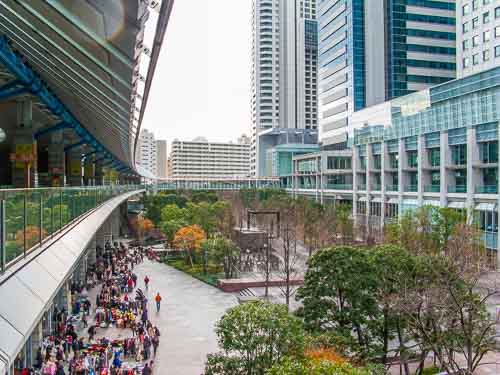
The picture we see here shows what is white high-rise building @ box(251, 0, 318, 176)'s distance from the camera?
118 metres

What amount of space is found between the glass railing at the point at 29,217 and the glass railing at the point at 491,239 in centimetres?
2881

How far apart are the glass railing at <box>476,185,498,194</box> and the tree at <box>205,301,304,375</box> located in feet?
82.9

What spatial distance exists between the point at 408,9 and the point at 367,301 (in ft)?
183

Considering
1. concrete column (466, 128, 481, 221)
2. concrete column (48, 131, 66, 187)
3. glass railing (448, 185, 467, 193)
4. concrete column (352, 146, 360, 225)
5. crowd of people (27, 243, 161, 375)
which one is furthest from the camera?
concrete column (352, 146, 360, 225)

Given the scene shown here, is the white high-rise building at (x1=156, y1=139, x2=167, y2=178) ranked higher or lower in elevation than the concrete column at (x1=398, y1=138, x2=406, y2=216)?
higher

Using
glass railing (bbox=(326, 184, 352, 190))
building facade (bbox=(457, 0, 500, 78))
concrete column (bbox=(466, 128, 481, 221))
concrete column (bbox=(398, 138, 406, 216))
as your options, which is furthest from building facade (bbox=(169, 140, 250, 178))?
concrete column (bbox=(466, 128, 481, 221))

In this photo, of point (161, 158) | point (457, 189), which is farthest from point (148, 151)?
point (457, 189)

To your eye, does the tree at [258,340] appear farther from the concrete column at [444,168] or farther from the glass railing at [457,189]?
the concrete column at [444,168]

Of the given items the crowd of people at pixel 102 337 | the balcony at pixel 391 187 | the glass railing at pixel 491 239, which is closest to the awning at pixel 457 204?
the glass railing at pixel 491 239

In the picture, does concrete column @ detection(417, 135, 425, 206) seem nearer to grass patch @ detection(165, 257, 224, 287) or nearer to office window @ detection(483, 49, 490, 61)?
office window @ detection(483, 49, 490, 61)

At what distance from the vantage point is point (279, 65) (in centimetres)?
11862

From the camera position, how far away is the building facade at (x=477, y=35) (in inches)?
1662

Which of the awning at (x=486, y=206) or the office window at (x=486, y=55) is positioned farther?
the office window at (x=486, y=55)

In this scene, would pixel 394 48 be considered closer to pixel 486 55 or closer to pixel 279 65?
pixel 486 55
